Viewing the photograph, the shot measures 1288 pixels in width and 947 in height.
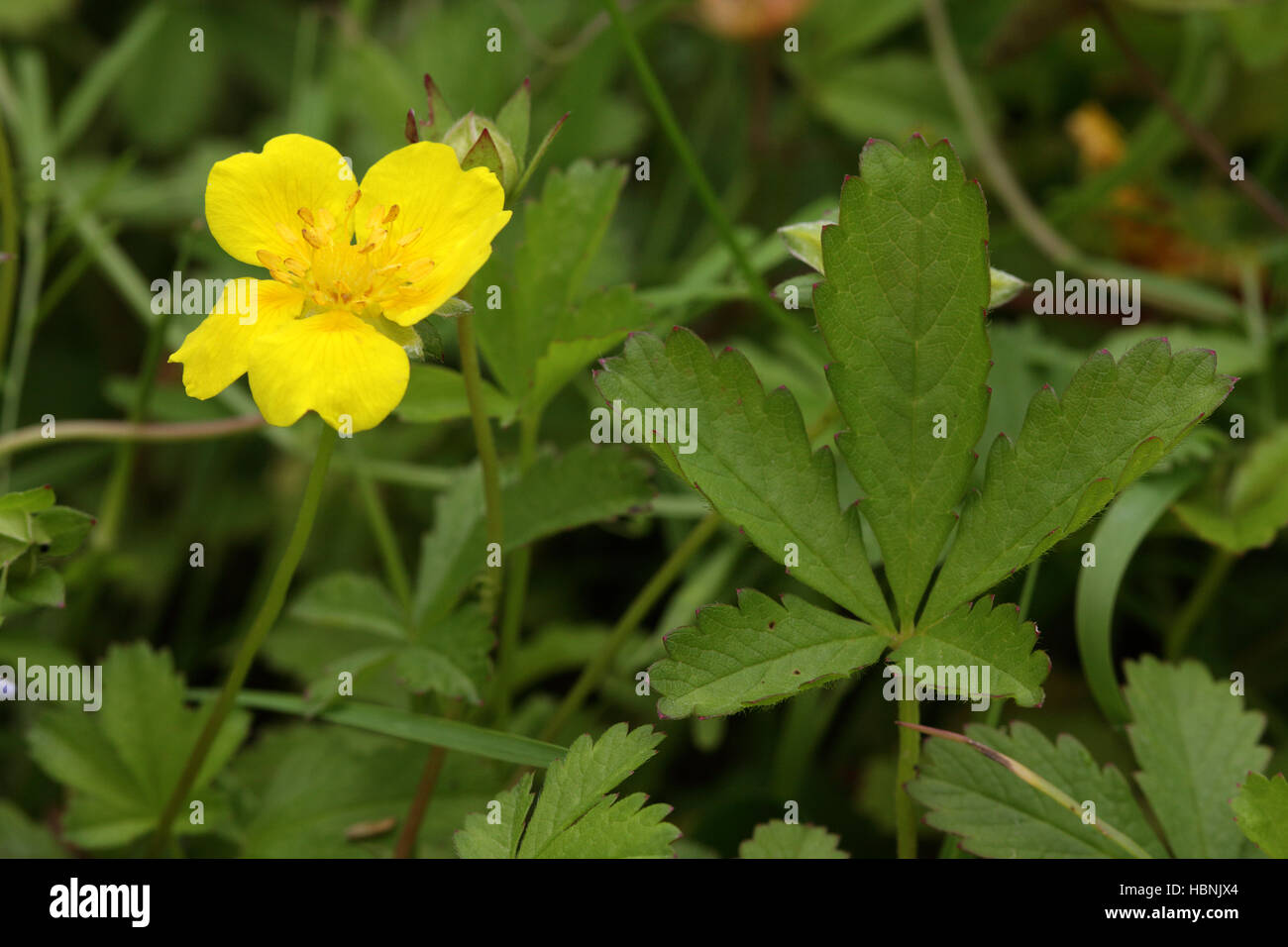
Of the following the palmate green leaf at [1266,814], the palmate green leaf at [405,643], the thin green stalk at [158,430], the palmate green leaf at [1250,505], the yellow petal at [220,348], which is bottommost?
the palmate green leaf at [1266,814]

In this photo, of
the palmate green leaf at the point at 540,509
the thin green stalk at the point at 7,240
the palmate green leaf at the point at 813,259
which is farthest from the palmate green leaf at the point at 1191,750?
the thin green stalk at the point at 7,240

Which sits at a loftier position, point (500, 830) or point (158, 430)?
point (158, 430)

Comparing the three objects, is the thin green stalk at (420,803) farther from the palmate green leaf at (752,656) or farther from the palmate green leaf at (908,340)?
the palmate green leaf at (908,340)

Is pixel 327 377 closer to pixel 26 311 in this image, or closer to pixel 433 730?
pixel 433 730

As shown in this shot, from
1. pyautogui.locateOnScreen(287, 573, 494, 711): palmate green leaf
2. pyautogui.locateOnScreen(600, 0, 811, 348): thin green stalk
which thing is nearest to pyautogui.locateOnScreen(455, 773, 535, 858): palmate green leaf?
pyautogui.locateOnScreen(287, 573, 494, 711): palmate green leaf

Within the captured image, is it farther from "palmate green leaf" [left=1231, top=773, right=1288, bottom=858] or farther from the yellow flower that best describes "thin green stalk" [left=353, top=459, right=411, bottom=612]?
"palmate green leaf" [left=1231, top=773, right=1288, bottom=858]

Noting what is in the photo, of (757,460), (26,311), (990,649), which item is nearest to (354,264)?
(757,460)
